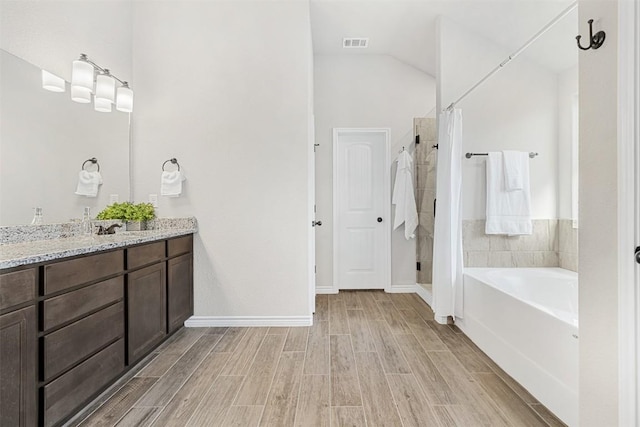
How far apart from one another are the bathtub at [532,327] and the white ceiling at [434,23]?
2.03 metres

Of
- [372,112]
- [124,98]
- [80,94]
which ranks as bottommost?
[80,94]

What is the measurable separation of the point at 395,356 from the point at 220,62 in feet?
9.53

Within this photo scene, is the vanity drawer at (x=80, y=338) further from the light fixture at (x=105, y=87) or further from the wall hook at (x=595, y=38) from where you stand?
the wall hook at (x=595, y=38)

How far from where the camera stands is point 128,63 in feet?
10.4

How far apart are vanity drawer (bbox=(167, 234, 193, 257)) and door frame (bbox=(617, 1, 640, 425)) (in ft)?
8.79

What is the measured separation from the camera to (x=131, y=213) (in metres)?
2.99

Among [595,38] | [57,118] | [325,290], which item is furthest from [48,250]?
[325,290]

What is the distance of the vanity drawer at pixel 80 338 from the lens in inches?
59.4

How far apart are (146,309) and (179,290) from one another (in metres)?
0.56

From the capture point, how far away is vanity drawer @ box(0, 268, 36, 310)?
128cm

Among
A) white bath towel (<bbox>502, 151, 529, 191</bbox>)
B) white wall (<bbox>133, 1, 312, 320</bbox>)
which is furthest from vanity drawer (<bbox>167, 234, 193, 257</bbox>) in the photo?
white bath towel (<bbox>502, 151, 529, 191</bbox>)

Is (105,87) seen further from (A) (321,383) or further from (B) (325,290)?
(B) (325,290)

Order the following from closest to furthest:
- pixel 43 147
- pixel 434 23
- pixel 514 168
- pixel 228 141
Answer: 1. pixel 43 147
2. pixel 228 141
3. pixel 514 168
4. pixel 434 23

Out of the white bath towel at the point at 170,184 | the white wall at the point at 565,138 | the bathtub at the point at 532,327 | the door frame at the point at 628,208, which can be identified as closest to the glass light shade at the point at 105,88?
the white bath towel at the point at 170,184
